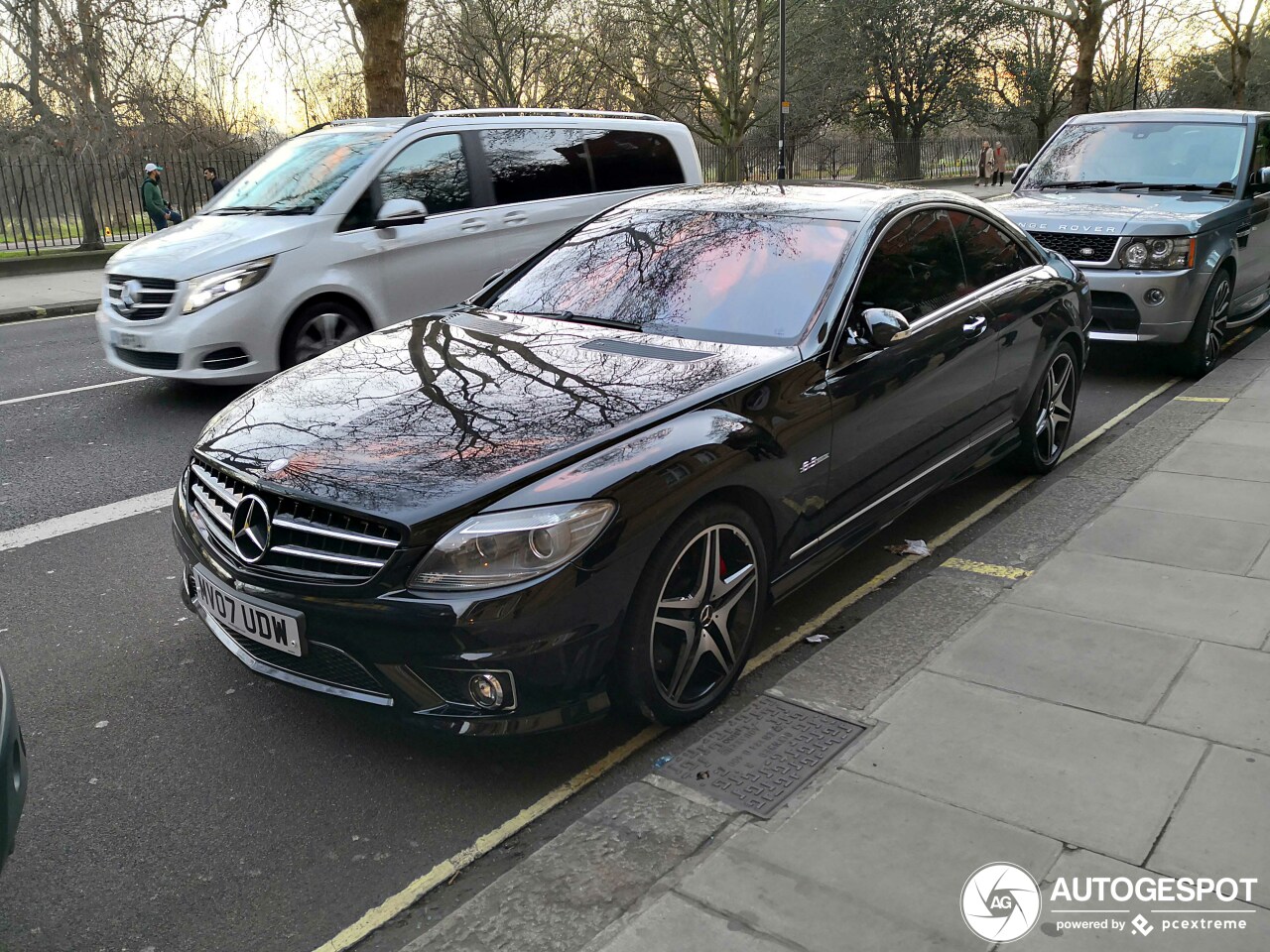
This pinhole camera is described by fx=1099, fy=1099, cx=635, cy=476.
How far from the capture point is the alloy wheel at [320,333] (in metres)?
7.68

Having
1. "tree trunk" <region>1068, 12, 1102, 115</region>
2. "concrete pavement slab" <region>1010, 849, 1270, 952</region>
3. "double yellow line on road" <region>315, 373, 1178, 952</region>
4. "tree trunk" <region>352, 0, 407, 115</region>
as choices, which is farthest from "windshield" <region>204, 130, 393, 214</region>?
"tree trunk" <region>1068, 12, 1102, 115</region>

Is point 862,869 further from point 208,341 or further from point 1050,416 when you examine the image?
point 208,341

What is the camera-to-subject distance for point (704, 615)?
3.49 m

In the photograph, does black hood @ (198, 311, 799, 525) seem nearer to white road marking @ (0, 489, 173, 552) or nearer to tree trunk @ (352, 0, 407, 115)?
white road marking @ (0, 489, 173, 552)

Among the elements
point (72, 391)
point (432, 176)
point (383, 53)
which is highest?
point (383, 53)

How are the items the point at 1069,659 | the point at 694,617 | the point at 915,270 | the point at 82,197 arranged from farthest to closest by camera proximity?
the point at 82,197, the point at 915,270, the point at 1069,659, the point at 694,617

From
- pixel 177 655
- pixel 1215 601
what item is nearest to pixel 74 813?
pixel 177 655

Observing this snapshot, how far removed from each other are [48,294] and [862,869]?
15387 millimetres

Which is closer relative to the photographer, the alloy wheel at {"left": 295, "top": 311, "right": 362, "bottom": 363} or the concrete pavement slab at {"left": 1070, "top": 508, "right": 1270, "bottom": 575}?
the concrete pavement slab at {"left": 1070, "top": 508, "right": 1270, "bottom": 575}

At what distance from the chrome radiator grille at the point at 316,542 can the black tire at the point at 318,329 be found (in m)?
4.53

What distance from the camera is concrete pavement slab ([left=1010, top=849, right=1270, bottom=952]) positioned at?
8.06 ft

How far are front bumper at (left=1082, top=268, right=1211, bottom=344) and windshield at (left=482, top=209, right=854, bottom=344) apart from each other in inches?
172

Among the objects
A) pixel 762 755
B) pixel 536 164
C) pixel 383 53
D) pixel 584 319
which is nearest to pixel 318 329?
pixel 536 164

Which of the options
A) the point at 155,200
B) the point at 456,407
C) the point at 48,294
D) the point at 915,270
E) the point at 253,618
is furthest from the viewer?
the point at 155,200
